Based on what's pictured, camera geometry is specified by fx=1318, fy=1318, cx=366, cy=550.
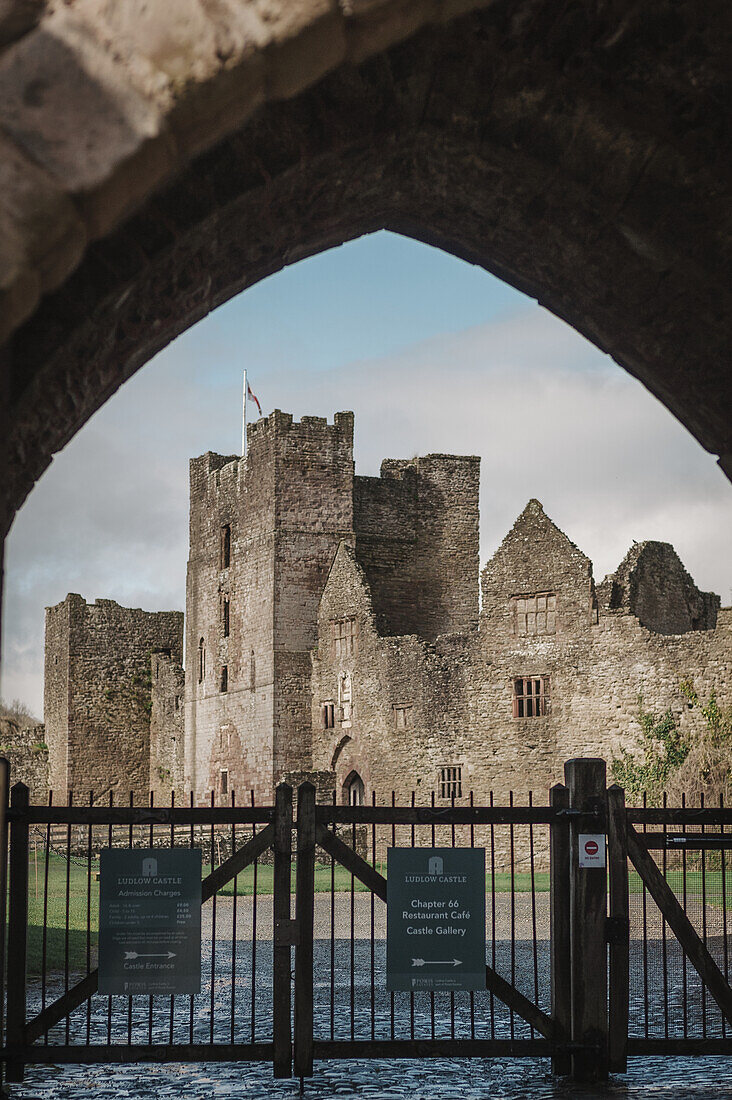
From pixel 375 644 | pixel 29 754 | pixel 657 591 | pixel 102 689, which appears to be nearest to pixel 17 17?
pixel 657 591

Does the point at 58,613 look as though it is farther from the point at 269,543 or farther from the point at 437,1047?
the point at 437,1047

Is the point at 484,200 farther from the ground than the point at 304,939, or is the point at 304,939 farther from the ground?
the point at 484,200

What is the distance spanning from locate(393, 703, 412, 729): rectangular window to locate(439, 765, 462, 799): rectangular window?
160cm

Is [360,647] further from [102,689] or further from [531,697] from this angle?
[102,689]

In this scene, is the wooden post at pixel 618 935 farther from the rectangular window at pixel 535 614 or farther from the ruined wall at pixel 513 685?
the rectangular window at pixel 535 614

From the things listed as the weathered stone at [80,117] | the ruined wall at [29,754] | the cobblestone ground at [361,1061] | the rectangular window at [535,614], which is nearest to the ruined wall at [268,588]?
the rectangular window at [535,614]

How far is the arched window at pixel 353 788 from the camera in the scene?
33.2 metres

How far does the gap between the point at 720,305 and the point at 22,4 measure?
333 cm

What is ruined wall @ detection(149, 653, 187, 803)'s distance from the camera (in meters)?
44.0

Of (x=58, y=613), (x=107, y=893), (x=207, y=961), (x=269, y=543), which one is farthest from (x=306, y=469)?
(x=107, y=893)

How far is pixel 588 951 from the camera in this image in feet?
22.9

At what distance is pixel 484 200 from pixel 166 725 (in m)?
41.3

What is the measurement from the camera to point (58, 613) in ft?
156

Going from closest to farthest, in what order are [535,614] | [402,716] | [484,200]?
[484,200]
[535,614]
[402,716]
